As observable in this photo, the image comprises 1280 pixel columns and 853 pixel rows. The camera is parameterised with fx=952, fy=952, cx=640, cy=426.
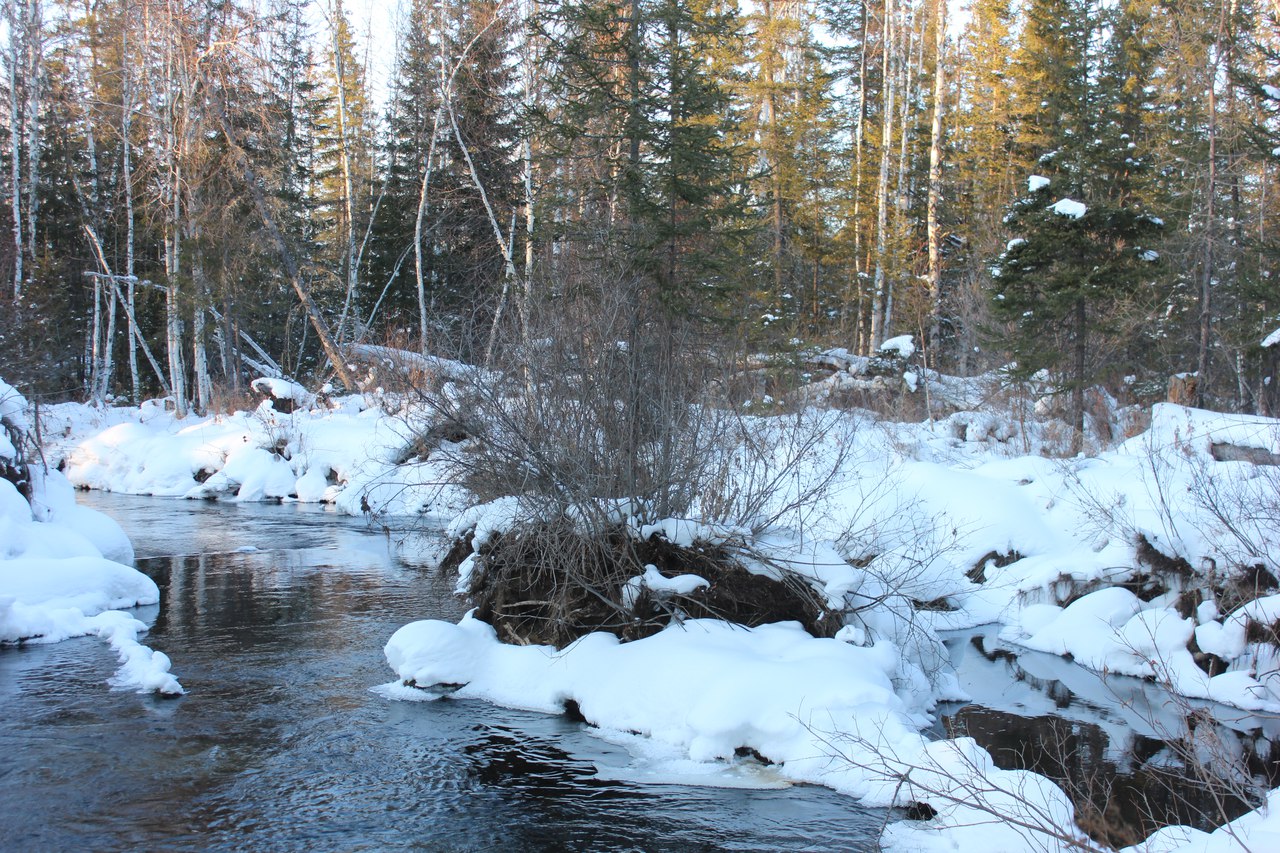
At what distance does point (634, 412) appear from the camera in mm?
10297

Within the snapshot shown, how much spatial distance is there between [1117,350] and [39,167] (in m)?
33.2

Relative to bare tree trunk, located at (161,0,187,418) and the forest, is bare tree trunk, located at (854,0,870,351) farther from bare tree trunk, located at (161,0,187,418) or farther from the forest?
bare tree trunk, located at (161,0,187,418)

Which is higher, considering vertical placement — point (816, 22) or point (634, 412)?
point (816, 22)

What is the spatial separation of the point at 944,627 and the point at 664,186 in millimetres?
9378

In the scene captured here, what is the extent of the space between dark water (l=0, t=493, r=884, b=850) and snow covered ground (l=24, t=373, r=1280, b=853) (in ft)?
1.70

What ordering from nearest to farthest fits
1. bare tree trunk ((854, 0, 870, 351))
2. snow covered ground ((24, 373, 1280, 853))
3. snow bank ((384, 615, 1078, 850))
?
snow bank ((384, 615, 1078, 850))
snow covered ground ((24, 373, 1280, 853))
bare tree trunk ((854, 0, 870, 351))

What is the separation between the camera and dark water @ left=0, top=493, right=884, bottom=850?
20.7 feet

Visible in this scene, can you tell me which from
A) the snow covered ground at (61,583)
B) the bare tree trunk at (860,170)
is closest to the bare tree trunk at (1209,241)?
the bare tree trunk at (860,170)

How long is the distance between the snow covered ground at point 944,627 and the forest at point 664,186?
3380 millimetres

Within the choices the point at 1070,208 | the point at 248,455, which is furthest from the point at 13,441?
the point at 1070,208

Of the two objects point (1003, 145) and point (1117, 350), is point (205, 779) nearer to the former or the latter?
point (1117, 350)

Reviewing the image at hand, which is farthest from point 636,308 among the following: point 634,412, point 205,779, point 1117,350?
point 1117,350

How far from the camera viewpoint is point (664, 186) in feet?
57.6

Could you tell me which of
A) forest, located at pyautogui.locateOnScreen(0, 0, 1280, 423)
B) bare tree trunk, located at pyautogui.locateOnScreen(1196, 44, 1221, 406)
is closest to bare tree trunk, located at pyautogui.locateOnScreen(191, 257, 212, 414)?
forest, located at pyautogui.locateOnScreen(0, 0, 1280, 423)
